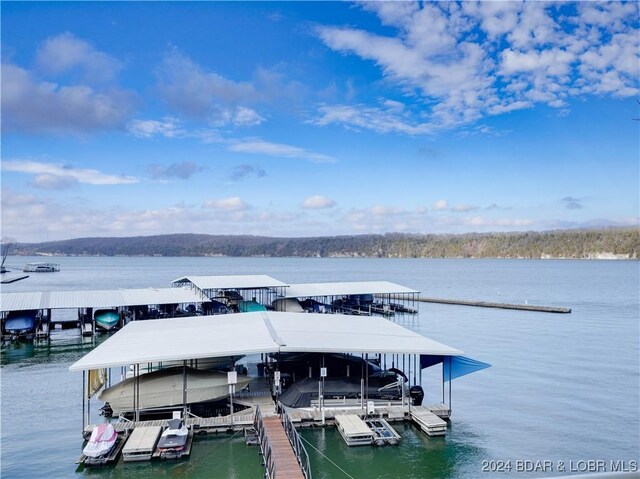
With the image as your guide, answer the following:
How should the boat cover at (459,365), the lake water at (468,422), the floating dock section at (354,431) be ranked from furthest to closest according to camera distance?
the boat cover at (459,365) < the floating dock section at (354,431) < the lake water at (468,422)

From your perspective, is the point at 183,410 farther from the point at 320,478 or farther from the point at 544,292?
the point at 544,292

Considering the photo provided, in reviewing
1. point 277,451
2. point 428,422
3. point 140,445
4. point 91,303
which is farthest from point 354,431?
point 91,303

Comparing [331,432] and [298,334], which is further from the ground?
[298,334]

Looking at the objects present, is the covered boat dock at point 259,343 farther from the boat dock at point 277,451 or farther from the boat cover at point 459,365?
the boat dock at point 277,451

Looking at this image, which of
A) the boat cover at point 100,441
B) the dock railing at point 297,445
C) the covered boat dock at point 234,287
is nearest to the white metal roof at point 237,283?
the covered boat dock at point 234,287

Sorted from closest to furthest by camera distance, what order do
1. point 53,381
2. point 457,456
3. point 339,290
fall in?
1. point 457,456
2. point 53,381
3. point 339,290

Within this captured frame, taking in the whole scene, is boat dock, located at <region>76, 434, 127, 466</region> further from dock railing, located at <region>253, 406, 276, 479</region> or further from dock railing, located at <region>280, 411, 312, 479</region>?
dock railing, located at <region>280, 411, 312, 479</region>

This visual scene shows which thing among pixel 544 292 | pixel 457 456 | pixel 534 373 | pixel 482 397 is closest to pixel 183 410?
pixel 457 456
